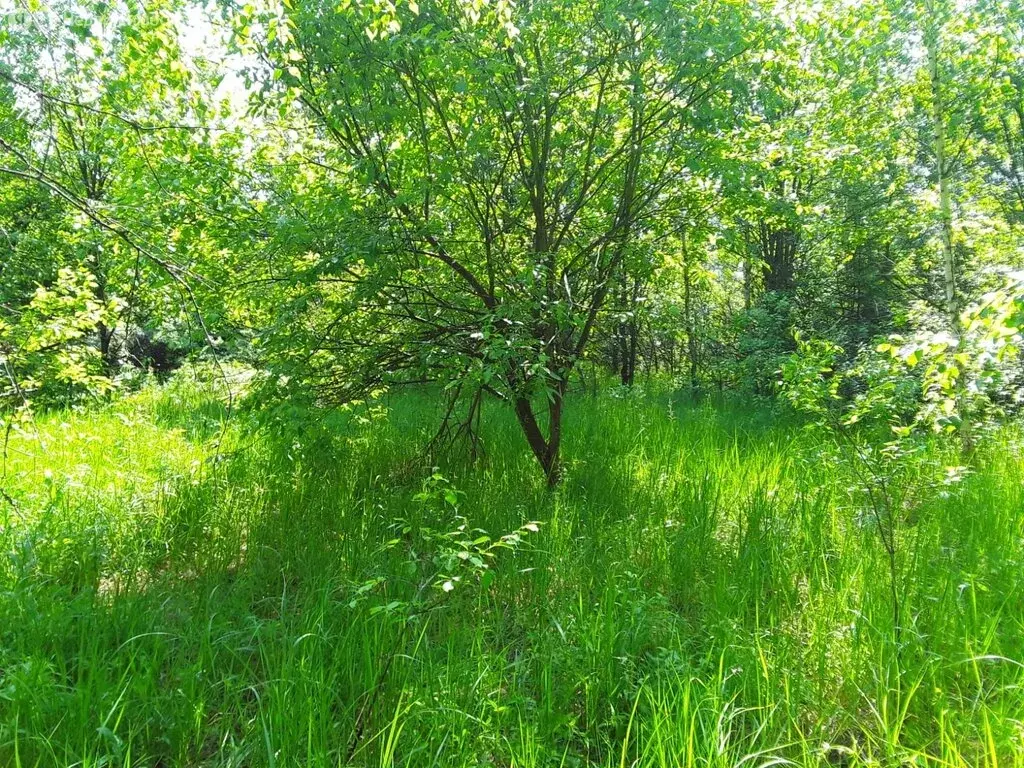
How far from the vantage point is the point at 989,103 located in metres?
5.52

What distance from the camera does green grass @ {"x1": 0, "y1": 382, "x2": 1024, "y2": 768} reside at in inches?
73.9

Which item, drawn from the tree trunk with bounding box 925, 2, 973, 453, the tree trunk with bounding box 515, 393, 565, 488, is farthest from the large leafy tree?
the tree trunk with bounding box 925, 2, 973, 453

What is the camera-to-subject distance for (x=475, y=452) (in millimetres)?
4434

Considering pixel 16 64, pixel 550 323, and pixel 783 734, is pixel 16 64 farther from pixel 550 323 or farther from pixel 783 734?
pixel 783 734

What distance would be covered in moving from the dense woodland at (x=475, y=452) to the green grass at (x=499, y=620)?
2 centimetres

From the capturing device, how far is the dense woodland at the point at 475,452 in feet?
6.57

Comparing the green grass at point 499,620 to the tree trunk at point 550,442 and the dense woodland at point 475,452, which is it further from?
the tree trunk at point 550,442

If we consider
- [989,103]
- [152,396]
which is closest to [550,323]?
[989,103]

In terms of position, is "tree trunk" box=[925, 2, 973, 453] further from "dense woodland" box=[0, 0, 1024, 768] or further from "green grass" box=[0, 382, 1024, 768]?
"green grass" box=[0, 382, 1024, 768]

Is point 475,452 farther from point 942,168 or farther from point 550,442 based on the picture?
point 942,168

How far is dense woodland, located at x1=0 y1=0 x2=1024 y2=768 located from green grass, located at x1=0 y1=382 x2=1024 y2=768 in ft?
0.07

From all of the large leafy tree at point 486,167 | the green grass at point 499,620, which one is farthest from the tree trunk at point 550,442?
the green grass at point 499,620

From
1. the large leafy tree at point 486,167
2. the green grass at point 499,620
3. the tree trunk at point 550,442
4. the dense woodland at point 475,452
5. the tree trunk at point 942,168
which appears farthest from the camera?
the tree trunk at point 942,168

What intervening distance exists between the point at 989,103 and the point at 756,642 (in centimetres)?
629
